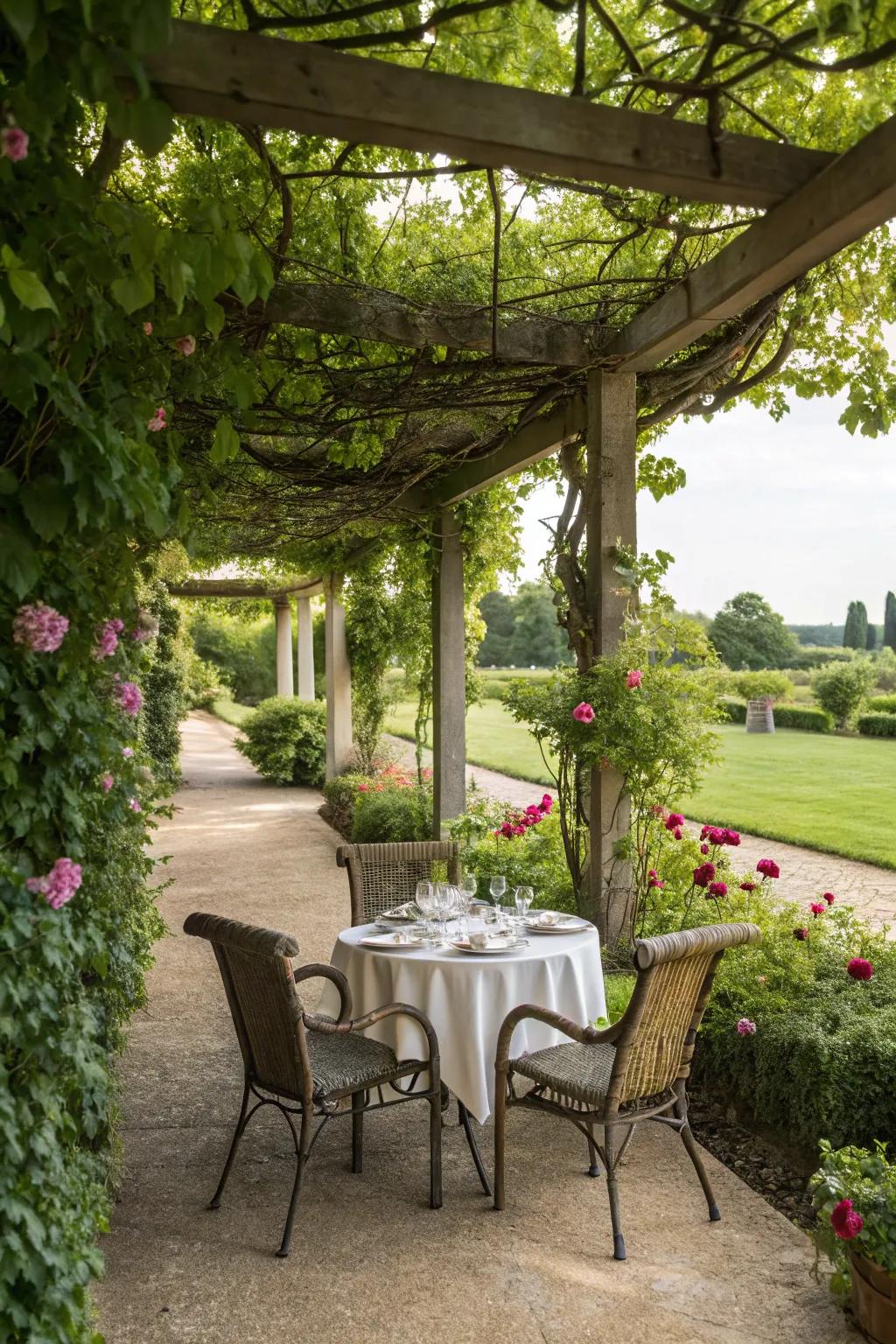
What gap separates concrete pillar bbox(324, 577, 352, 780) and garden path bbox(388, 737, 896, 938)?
0.72m

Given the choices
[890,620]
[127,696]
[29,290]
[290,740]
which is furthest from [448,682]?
[890,620]

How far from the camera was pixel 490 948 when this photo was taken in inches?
132

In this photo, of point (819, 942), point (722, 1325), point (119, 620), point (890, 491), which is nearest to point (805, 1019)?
point (819, 942)

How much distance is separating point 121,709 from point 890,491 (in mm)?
27351

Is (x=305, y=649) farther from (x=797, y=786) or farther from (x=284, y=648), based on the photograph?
(x=797, y=786)

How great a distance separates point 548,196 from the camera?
4227mm

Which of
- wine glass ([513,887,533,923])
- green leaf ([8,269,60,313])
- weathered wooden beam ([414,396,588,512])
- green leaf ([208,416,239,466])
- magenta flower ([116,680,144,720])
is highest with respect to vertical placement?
weathered wooden beam ([414,396,588,512])

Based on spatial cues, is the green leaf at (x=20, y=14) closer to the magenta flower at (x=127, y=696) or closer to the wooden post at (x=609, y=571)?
the magenta flower at (x=127, y=696)

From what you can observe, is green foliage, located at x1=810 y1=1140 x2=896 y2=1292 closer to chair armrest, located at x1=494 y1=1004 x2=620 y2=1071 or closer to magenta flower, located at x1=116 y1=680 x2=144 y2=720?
chair armrest, located at x1=494 y1=1004 x2=620 y2=1071

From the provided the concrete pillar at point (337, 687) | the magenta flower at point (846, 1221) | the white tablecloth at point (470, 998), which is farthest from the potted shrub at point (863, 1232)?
the concrete pillar at point (337, 687)

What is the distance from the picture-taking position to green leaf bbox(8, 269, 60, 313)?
5.74 feet

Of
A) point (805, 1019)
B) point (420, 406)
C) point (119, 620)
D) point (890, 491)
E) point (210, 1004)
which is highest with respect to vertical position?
point (890, 491)

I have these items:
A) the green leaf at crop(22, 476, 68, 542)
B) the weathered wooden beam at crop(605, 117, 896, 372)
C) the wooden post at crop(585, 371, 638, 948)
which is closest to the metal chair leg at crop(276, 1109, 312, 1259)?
the green leaf at crop(22, 476, 68, 542)

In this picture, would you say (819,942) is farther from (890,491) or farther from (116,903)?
(890,491)
